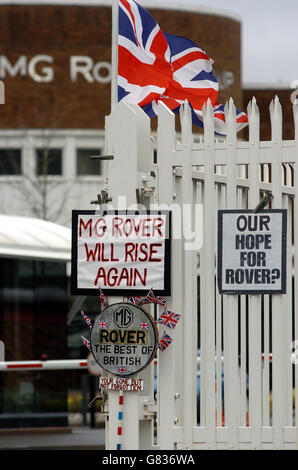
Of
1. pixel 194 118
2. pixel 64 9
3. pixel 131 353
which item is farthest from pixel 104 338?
pixel 64 9

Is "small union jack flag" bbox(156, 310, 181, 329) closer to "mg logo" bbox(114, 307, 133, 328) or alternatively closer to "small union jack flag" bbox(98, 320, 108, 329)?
"mg logo" bbox(114, 307, 133, 328)

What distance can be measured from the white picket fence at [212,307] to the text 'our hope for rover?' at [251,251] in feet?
0.24

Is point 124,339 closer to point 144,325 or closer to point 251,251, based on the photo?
point 144,325

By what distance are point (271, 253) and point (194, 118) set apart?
206 cm

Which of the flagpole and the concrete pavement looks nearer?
the flagpole

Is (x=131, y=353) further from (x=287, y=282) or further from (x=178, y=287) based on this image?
(x=287, y=282)

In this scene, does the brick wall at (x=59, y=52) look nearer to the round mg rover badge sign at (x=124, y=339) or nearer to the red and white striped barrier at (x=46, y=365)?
the red and white striped barrier at (x=46, y=365)

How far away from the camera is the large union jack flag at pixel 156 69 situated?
8.96m

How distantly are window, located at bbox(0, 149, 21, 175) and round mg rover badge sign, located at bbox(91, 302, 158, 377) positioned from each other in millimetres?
32497

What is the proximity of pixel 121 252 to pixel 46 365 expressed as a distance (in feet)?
31.9

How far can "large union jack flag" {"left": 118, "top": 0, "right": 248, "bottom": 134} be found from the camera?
8.96 m

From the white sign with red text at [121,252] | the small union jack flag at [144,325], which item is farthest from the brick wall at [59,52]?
the small union jack flag at [144,325]

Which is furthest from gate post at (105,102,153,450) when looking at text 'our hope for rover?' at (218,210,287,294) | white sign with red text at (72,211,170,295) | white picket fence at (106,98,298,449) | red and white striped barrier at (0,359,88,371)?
red and white striped barrier at (0,359,88,371)

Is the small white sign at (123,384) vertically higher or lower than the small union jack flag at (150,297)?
lower
